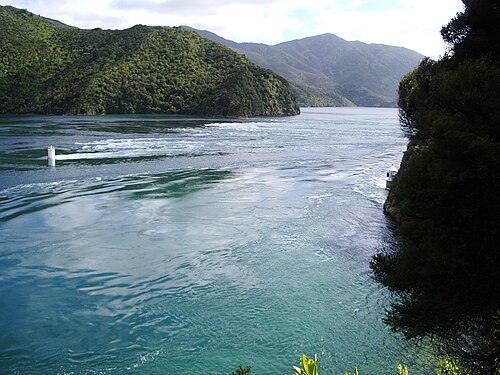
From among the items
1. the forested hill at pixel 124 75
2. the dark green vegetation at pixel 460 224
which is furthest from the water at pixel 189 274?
the forested hill at pixel 124 75

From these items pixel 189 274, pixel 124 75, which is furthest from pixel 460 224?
pixel 124 75

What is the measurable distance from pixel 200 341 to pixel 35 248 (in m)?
7.48

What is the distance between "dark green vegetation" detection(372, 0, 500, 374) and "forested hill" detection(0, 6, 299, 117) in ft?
277

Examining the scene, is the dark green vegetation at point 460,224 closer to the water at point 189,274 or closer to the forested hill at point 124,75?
the water at point 189,274

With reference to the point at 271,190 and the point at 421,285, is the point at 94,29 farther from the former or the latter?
the point at 421,285

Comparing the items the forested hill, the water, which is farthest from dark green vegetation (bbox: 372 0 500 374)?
the forested hill

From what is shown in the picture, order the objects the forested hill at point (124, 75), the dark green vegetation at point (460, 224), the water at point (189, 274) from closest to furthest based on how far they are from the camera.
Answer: the dark green vegetation at point (460, 224) → the water at point (189, 274) → the forested hill at point (124, 75)

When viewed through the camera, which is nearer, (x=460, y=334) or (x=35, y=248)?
(x=460, y=334)

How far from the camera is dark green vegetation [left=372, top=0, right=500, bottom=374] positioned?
779 centimetres

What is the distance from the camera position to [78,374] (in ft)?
24.8

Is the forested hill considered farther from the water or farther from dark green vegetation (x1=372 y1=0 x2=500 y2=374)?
dark green vegetation (x1=372 y1=0 x2=500 y2=374)

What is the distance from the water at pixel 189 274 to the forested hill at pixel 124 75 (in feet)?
218

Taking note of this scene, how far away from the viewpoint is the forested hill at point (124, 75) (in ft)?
282

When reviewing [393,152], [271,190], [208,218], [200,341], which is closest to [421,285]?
[200,341]
